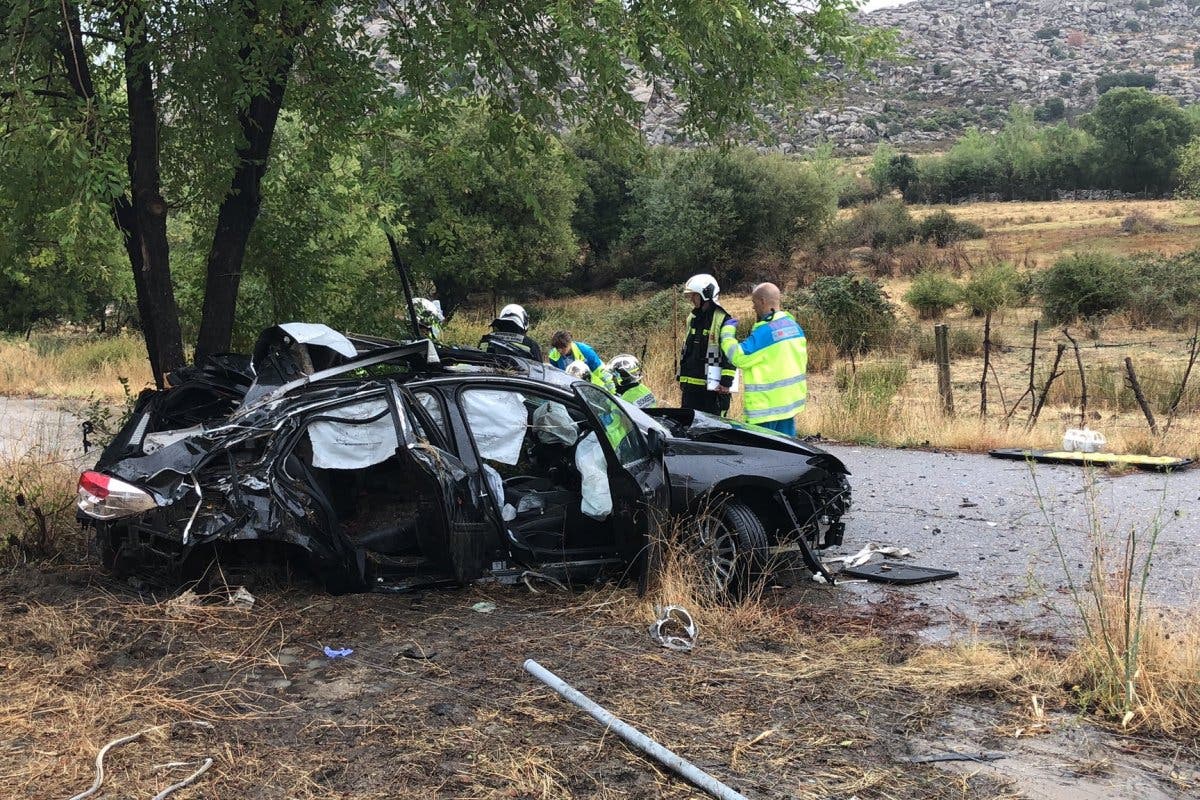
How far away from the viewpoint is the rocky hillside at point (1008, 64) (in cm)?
13138

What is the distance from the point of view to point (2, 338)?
28.2 m

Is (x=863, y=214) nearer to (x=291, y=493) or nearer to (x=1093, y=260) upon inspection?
Result: (x=1093, y=260)

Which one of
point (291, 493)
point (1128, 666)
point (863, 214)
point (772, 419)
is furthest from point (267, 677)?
point (863, 214)

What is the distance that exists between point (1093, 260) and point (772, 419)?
69.3 ft

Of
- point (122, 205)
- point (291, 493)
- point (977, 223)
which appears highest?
point (977, 223)

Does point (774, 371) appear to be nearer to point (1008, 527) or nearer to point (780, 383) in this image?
point (780, 383)

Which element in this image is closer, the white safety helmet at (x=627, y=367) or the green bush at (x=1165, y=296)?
the white safety helmet at (x=627, y=367)

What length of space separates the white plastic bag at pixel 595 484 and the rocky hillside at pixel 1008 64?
10434 centimetres

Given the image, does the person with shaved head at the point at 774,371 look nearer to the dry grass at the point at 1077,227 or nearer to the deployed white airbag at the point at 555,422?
the deployed white airbag at the point at 555,422

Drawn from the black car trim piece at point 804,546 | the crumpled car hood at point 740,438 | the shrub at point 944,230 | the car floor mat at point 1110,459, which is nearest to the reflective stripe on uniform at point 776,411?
the crumpled car hood at point 740,438

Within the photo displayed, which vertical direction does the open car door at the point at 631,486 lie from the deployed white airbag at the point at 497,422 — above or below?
below

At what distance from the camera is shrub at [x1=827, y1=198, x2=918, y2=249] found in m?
47.6

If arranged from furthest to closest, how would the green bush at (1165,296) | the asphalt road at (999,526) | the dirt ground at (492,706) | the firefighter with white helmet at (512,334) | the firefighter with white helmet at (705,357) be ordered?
the green bush at (1165,296)
the firefighter with white helmet at (512,334)
the firefighter with white helmet at (705,357)
the asphalt road at (999,526)
the dirt ground at (492,706)

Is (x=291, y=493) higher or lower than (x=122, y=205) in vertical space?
lower
